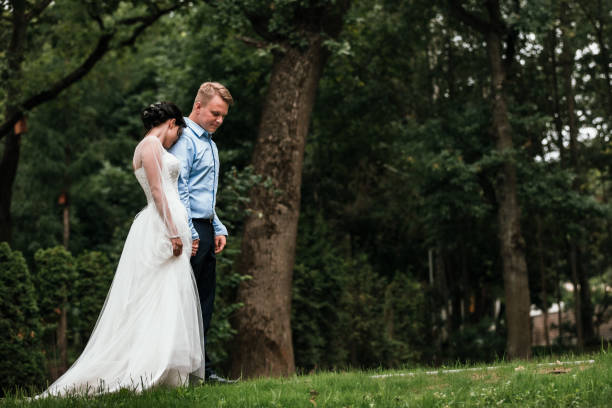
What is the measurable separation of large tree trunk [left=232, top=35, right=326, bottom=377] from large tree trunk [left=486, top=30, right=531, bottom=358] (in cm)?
753

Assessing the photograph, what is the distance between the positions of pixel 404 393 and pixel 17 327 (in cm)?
689

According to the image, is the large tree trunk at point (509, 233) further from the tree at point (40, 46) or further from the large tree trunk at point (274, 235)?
the tree at point (40, 46)

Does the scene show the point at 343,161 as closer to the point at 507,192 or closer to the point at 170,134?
the point at 507,192

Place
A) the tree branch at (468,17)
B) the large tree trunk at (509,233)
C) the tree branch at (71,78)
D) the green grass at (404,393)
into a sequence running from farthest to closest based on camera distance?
the tree branch at (468,17)
the large tree trunk at (509,233)
the tree branch at (71,78)
the green grass at (404,393)

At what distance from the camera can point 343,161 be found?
23.7m

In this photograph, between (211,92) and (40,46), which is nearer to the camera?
(211,92)

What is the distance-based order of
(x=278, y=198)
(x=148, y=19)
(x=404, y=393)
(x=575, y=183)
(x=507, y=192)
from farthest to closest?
(x=575, y=183)
(x=507, y=192)
(x=148, y=19)
(x=278, y=198)
(x=404, y=393)

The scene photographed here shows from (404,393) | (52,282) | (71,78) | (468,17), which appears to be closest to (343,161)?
(468,17)

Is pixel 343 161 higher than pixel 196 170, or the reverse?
pixel 343 161

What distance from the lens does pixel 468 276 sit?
27.4m

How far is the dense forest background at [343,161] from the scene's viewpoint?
10.7 meters

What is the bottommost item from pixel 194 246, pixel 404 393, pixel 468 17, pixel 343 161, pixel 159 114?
pixel 404 393

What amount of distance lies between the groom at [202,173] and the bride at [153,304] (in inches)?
4.4

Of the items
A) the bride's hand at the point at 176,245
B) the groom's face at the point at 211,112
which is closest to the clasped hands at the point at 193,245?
the bride's hand at the point at 176,245
